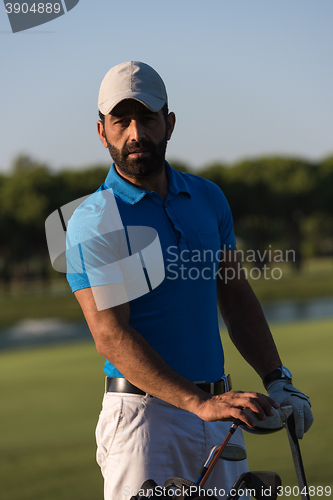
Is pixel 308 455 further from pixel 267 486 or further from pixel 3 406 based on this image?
pixel 3 406

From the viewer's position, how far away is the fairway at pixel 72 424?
403cm

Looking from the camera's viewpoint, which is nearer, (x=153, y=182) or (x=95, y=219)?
(x=95, y=219)

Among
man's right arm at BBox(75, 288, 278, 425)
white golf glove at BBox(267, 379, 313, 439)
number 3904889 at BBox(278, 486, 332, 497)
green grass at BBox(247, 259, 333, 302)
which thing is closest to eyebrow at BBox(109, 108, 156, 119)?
man's right arm at BBox(75, 288, 278, 425)

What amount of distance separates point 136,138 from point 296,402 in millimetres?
953

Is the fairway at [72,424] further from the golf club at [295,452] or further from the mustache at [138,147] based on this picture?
the mustache at [138,147]

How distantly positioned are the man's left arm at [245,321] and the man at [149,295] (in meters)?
0.01

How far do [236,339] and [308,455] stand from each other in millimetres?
2568

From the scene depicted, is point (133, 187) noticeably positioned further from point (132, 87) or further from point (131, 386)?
point (131, 386)

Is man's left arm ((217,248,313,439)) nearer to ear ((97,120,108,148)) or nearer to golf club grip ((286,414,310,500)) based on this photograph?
golf club grip ((286,414,310,500))

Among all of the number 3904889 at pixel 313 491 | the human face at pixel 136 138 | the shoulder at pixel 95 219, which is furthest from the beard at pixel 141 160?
the number 3904889 at pixel 313 491

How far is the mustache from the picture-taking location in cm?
191

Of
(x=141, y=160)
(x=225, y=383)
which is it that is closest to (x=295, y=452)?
(x=225, y=383)

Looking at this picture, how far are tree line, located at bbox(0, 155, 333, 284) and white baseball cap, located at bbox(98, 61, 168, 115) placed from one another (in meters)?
27.2

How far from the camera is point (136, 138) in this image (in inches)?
74.7
